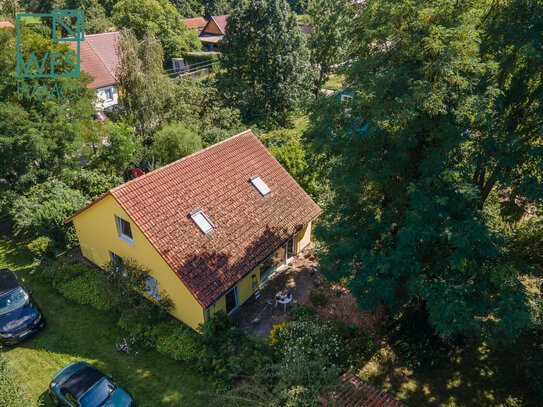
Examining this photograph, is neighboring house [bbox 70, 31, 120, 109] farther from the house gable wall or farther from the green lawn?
the green lawn

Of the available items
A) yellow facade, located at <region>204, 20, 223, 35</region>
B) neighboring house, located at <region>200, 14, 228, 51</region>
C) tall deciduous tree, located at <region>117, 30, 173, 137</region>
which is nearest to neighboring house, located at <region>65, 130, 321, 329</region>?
tall deciduous tree, located at <region>117, 30, 173, 137</region>

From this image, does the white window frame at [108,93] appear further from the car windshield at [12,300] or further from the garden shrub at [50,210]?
the car windshield at [12,300]

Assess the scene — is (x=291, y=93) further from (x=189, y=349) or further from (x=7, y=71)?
(x=189, y=349)

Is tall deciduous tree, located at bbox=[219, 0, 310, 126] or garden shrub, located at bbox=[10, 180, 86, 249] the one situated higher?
tall deciduous tree, located at bbox=[219, 0, 310, 126]

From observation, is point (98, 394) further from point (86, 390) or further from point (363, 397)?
point (363, 397)

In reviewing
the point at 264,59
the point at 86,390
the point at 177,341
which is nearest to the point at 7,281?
the point at 86,390
